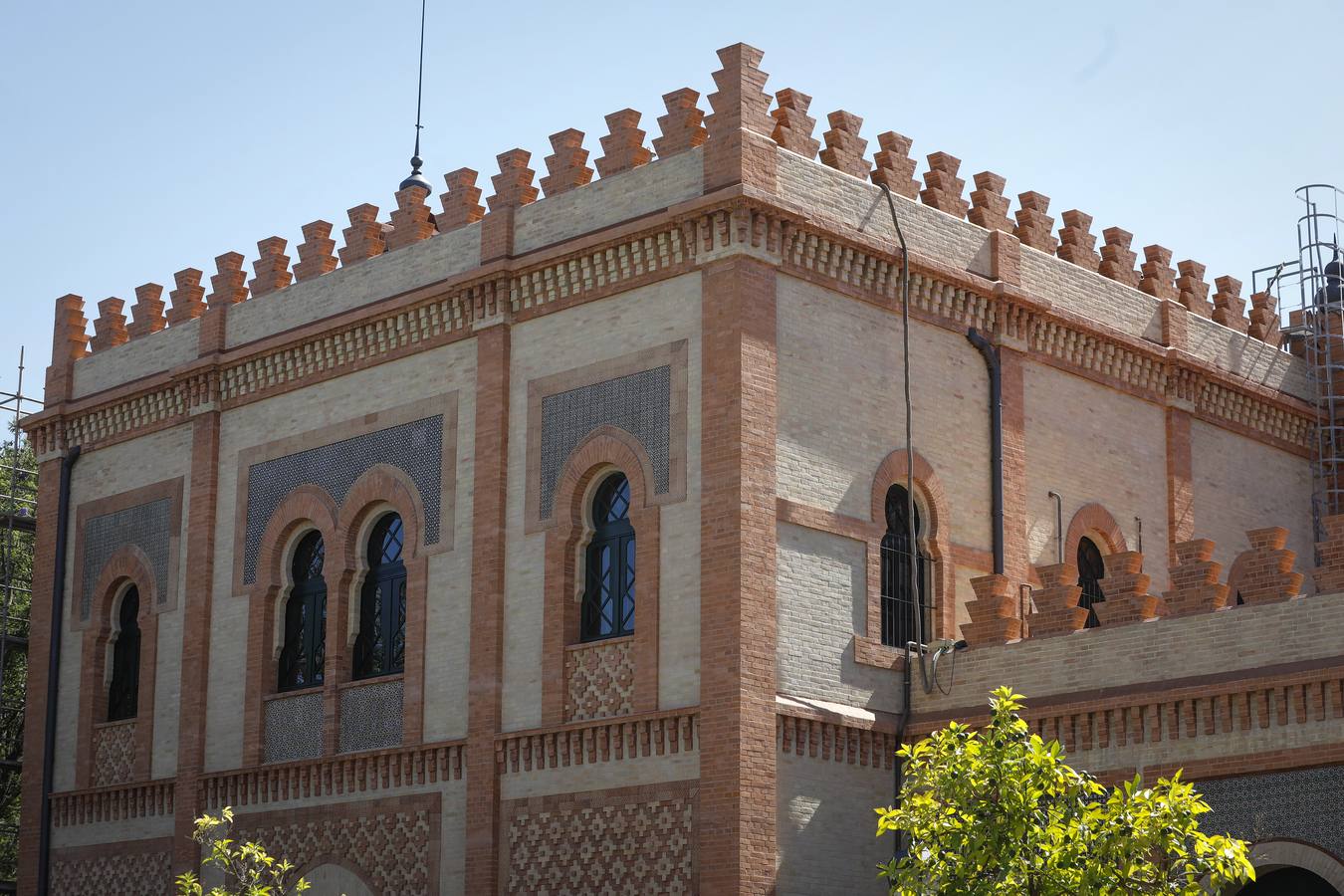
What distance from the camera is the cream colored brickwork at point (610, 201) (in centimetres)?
2191

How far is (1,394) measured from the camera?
33.2 meters

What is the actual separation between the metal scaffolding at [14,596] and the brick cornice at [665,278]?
3797mm

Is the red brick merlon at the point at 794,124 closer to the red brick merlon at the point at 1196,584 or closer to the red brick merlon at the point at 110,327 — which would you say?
the red brick merlon at the point at 1196,584

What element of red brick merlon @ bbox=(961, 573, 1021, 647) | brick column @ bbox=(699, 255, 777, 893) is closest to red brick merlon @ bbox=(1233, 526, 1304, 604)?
red brick merlon @ bbox=(961, 573, 1021, 647)

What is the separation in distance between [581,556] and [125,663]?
8.26 metres

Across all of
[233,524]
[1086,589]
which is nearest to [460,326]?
[233,524]

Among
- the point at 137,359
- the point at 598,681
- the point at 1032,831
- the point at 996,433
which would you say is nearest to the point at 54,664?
the point at 137,359

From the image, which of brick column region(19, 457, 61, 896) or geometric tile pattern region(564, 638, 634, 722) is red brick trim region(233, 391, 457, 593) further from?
brick column region(19, 457, 61, 896)

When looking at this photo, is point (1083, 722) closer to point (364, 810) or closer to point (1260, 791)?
point (1260, 791)

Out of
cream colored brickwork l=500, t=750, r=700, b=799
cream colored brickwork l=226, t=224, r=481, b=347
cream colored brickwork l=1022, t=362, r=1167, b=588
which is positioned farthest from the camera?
cream colored brickwork l=226, t=224, r=481, b=347

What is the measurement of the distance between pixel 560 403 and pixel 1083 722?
634 centimetres

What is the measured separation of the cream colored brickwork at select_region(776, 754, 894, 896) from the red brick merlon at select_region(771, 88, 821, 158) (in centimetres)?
627

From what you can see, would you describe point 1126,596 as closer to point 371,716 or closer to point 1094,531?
point 1094,531

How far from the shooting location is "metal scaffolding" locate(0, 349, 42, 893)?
32.2m
